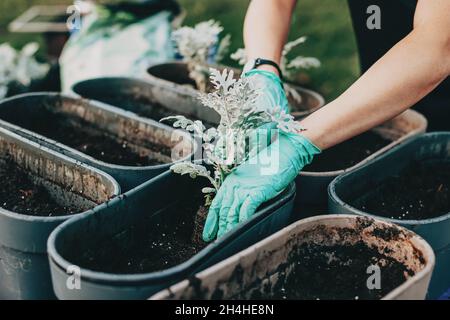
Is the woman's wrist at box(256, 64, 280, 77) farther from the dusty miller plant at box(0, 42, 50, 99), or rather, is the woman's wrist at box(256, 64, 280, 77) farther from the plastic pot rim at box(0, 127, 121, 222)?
the dusty miller plant at box(0, 42, 50, 99)

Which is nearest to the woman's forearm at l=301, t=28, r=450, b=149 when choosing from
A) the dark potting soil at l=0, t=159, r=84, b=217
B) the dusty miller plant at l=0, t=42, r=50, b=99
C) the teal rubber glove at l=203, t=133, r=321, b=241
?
the teal rubber glove at l=203, t=133, r=321, b=241

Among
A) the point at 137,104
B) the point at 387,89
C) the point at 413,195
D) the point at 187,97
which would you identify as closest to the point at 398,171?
the point at 413,195

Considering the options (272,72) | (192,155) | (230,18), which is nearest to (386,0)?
(272,72)

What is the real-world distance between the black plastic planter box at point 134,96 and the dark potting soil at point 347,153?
22.0 inches

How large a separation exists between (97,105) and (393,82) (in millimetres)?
1097

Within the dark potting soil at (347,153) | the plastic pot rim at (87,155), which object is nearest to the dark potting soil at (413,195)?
the dark potting soil at (347,153)

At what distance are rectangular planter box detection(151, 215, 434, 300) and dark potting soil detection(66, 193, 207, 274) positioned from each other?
0.94ft

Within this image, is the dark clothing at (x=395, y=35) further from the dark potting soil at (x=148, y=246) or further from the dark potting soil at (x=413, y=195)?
the dark potting soil at (x=148, y=246)

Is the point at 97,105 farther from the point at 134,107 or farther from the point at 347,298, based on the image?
the point at 347,298

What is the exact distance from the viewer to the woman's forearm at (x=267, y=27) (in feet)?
6.90

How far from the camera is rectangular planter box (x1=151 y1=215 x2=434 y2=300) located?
3.88ft

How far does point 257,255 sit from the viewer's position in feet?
4.22

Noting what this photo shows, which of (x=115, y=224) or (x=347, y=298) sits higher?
(x=115, y=224)

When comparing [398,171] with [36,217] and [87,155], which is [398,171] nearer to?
[87,155]
